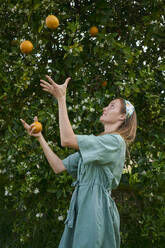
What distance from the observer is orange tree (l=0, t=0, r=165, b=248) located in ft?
7.16

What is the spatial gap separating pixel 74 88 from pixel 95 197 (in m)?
1.04

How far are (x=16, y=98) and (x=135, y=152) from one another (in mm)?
1024

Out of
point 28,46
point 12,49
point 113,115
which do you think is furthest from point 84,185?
point 12,49

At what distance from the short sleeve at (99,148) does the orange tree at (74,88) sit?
0.55 metres

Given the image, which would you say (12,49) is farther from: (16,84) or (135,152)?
(135,152)

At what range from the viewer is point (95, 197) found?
1.58 metres

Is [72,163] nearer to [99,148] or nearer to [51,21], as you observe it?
[99,148]

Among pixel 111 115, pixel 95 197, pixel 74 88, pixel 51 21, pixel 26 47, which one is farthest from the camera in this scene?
pixel 74 88

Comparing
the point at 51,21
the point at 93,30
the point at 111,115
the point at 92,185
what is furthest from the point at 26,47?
the point at 92,185

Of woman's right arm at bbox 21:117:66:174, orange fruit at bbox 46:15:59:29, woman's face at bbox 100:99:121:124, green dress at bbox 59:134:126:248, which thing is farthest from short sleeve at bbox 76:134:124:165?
orange fruit at bbox 46:15:59:29

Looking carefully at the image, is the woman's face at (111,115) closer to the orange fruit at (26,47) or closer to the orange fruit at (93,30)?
the orange fruit at (93,30)

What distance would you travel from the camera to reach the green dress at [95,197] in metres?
1.54

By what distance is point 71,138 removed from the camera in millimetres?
1561

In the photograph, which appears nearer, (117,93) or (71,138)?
(71,138)
